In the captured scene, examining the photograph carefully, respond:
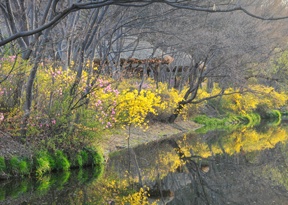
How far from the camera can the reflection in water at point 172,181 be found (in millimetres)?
10078

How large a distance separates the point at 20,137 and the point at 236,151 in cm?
977

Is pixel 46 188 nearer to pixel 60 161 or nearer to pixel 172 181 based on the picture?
pixel 60 161

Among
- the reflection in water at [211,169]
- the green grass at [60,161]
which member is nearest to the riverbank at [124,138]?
the reflection in water at [211,169]

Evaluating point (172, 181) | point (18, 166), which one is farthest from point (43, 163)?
point (172, 181)

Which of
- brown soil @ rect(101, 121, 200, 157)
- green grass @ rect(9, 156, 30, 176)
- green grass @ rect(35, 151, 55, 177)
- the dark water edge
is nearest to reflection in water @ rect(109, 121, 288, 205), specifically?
brown soil @ rect(101, 121, 200, 157)

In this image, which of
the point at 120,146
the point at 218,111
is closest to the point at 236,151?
the point at 120,146

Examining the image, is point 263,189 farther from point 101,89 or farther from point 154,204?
point 101,89

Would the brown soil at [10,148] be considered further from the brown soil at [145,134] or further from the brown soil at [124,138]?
the brown soil at [145,134]

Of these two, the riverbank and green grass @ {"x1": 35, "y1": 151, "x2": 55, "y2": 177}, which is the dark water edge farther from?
the riverbank

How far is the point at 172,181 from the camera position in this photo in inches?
484

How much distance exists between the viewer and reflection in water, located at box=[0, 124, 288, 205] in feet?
33.1

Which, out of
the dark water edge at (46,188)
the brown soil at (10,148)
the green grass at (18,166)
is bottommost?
the dark water edge at (46,188)

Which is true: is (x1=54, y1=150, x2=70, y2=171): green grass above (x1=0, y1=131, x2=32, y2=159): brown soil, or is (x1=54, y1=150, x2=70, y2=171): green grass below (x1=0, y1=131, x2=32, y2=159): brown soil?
below

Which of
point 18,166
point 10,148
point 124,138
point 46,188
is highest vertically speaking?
point 124,138
